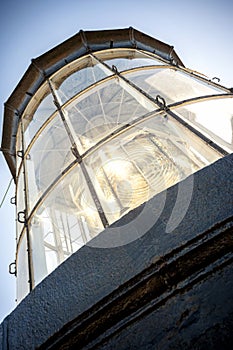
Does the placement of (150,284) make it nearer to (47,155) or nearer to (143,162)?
(143,162)

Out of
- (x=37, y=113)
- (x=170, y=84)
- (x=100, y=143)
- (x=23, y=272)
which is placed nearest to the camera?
(x=100, y=143)

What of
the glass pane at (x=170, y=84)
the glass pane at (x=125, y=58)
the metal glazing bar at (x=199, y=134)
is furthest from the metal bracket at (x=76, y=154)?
the glass pane at (x=125, y=58)

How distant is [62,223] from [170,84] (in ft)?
6.49

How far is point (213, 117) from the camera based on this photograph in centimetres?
286

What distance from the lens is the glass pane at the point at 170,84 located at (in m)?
3.24

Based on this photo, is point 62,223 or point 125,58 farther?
point 125,58

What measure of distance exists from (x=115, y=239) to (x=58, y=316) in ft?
1.26

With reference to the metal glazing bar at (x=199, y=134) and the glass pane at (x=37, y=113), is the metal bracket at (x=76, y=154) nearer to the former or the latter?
the metal glazing bar at (x=199, y=134)

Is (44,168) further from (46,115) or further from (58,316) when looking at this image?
(58,316)

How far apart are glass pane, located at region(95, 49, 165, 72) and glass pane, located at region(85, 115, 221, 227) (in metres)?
1.30

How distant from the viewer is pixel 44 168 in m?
3.60

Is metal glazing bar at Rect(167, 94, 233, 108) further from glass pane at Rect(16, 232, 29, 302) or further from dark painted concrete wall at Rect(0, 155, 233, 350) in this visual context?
glass pane at Rect(16, 232, 29, 302)

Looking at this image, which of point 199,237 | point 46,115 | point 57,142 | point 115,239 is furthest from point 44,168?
point 199,237

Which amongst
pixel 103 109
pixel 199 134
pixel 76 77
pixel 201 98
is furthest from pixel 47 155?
pixel 199 134
